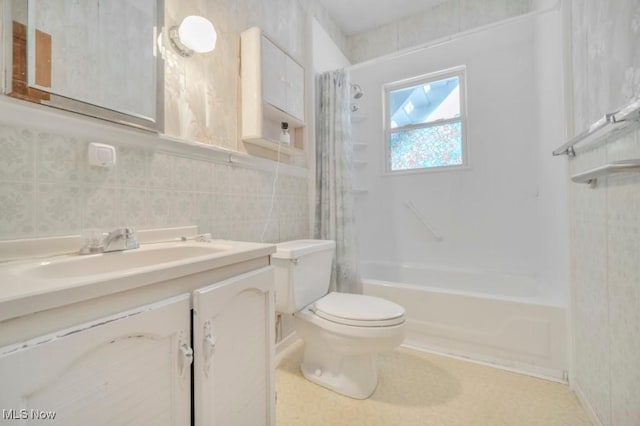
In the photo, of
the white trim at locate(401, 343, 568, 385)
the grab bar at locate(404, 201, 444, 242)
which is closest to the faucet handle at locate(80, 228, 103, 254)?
the white trim at locate(401, 343, 568, 385)

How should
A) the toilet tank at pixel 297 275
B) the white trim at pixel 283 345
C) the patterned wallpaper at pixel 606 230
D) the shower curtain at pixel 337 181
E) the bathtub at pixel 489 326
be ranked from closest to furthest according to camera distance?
the patterned wallpaper at pixel 606 230
the toilet tank at pixel 297 275
the bathtub at pixel 489 326
the white trim at pixel 283 345
the shower curtain at pixel 337 181

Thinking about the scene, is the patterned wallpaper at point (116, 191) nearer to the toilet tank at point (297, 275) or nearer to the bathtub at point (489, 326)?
the toilet tank at point (297, 275)

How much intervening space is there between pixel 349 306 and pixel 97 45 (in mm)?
1439

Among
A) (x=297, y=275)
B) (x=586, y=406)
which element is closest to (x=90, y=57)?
(x=297, y=275)

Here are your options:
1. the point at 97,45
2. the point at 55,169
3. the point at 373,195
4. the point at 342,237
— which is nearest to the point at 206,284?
the point at 55,169

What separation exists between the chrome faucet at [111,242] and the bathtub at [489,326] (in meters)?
1.50

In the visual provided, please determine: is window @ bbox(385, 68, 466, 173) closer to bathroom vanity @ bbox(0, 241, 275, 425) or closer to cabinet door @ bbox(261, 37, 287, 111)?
cabinet door @ bbox(261, 37, 287, 111)

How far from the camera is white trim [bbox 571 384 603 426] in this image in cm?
113

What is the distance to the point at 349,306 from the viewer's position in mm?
1374

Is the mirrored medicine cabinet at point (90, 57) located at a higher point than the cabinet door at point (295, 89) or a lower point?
lower

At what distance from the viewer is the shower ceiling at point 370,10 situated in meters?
2.43

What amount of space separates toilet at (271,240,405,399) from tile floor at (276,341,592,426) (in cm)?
7

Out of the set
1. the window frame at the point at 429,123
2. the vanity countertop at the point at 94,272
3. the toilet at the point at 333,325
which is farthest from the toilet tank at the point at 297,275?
the window frame at the point at 429,123
